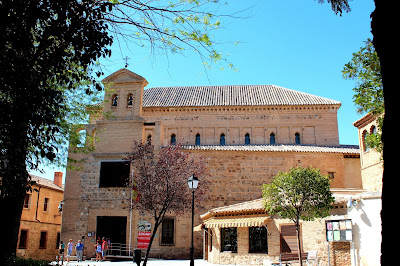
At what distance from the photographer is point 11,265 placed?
8.80 m

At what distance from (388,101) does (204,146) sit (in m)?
26.8

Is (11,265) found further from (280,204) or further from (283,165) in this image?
(283,165)

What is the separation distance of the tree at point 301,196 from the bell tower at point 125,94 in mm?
14544

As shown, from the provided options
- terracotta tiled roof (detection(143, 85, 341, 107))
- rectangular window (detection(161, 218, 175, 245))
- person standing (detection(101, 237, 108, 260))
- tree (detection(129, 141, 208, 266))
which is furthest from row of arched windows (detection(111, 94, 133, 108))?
person standing (detection(101, 237, 108, 260))

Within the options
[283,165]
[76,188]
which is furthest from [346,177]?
[76,188]

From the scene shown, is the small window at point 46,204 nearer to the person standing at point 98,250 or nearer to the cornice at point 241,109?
the cornice at point 241,109

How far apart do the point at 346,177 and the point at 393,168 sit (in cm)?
2762

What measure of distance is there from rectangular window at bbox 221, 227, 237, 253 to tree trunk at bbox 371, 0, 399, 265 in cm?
1873

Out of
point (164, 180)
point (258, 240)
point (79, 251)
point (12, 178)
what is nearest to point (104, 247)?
point (79, 251)

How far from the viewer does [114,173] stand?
27.0 m

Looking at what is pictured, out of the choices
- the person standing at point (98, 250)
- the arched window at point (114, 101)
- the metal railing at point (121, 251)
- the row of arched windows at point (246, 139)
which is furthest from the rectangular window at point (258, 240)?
the arched window at point (114, 101)

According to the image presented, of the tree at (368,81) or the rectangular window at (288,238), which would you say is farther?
the rectangular window at (288,238)

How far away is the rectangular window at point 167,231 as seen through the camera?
26.1m

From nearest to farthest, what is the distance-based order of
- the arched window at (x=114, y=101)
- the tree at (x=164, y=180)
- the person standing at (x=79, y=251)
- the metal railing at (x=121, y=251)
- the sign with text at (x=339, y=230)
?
1. the sign with text at (x=339, y=230)
2. the tree at (x=164, y=180)
3. the person standing at (x=79, y=251)
4. the metal railing at (x=121, y=251)
5. the arched window at (x=114, y=101)
